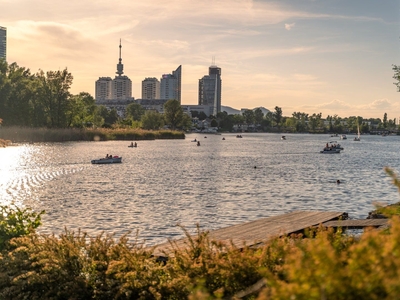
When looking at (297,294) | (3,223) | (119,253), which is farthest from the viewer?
(3,223)

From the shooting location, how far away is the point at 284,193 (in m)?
40.2

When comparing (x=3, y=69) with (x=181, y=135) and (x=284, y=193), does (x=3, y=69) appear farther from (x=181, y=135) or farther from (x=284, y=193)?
(x=284, y=193)

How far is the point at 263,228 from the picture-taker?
63.9 feet

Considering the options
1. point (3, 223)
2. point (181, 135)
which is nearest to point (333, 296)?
point (3, 223)

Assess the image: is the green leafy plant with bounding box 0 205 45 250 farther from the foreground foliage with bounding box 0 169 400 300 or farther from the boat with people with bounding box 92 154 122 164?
the boat with people with bounding box 92 154 122 164

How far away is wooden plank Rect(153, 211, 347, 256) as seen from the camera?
16.5 metres

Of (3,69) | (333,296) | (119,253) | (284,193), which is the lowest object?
(284,193)

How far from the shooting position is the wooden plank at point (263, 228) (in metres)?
16.5

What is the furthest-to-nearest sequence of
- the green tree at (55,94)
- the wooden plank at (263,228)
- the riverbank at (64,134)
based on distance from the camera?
the green tree at (55,94)
the riverbank at (64,134)
the wooden plank at (263,228)

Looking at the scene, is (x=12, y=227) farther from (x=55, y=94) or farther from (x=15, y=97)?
(x=55, y=94)

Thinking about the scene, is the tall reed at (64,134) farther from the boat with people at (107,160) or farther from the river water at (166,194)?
the river water at (166,194)

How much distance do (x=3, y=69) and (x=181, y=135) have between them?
58995 mm

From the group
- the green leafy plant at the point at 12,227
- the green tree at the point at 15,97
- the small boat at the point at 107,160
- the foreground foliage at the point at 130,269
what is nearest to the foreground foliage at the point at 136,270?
the foreground foliage at the point at 130,269

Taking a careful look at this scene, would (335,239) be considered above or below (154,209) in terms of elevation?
above
